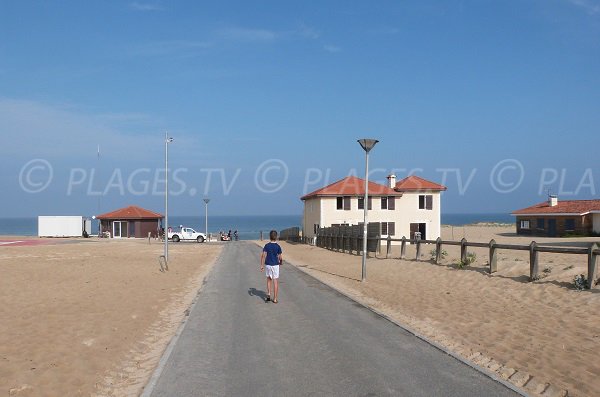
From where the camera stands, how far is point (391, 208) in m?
55.1

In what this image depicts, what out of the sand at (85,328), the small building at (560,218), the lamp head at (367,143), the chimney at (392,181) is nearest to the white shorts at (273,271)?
the sand at (85,328)

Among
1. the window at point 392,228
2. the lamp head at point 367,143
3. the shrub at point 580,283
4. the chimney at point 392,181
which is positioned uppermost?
the chimney at point 392,181

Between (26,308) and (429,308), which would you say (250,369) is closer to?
(429,308)

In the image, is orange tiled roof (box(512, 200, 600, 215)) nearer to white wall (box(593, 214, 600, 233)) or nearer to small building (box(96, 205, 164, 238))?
white wall (box(593, 214, 600, 233))

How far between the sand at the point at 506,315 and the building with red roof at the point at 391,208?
31.8m

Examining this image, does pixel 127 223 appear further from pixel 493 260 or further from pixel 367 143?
pixel 493 260

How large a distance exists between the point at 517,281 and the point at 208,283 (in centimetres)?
951

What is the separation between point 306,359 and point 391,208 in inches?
1878

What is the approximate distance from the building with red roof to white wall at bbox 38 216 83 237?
99.0ft

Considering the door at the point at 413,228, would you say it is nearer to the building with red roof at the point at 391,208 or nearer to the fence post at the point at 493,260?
the building with red roof at the point at 391,208

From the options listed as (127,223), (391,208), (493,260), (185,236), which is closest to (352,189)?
(391,208)

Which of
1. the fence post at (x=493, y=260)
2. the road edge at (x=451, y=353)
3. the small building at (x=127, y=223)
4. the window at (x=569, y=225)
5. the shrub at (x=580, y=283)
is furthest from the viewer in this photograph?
the small building at (x=127, y=223)

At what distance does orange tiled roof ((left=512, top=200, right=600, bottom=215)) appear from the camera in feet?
196

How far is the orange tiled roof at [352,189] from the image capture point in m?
54.3
